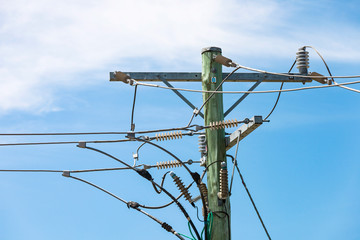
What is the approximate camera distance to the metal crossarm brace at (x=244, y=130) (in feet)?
34.3

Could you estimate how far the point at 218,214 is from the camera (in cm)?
1042

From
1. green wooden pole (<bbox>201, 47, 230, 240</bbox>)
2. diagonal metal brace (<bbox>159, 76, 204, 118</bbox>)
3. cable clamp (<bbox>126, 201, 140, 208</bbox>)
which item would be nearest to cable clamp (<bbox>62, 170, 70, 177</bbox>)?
cable clamp (<bbox>126, 201, 140, 208</bbox>)

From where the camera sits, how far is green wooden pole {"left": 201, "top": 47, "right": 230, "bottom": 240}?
1041 cm

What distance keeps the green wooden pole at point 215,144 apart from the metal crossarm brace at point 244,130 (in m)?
0.12

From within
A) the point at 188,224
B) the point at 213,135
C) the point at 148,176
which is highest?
the point at 213,135

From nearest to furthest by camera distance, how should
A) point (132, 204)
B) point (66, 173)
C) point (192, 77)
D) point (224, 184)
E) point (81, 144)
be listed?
point (224, 184) < point (81, 144) < point (132, 204) < point (192, 77) < point (66, 173)

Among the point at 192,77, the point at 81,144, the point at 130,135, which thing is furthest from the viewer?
the point at 192,77

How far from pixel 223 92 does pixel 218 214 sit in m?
1.81

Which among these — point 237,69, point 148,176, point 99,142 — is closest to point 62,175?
point 99,142

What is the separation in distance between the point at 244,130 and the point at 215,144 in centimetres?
49

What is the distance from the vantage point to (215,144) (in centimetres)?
1070

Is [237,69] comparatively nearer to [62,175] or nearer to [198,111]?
[198,111]

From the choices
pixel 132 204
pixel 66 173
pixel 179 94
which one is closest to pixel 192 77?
pixel 179 94

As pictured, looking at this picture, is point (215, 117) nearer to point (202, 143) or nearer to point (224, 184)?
point (202, 143)
